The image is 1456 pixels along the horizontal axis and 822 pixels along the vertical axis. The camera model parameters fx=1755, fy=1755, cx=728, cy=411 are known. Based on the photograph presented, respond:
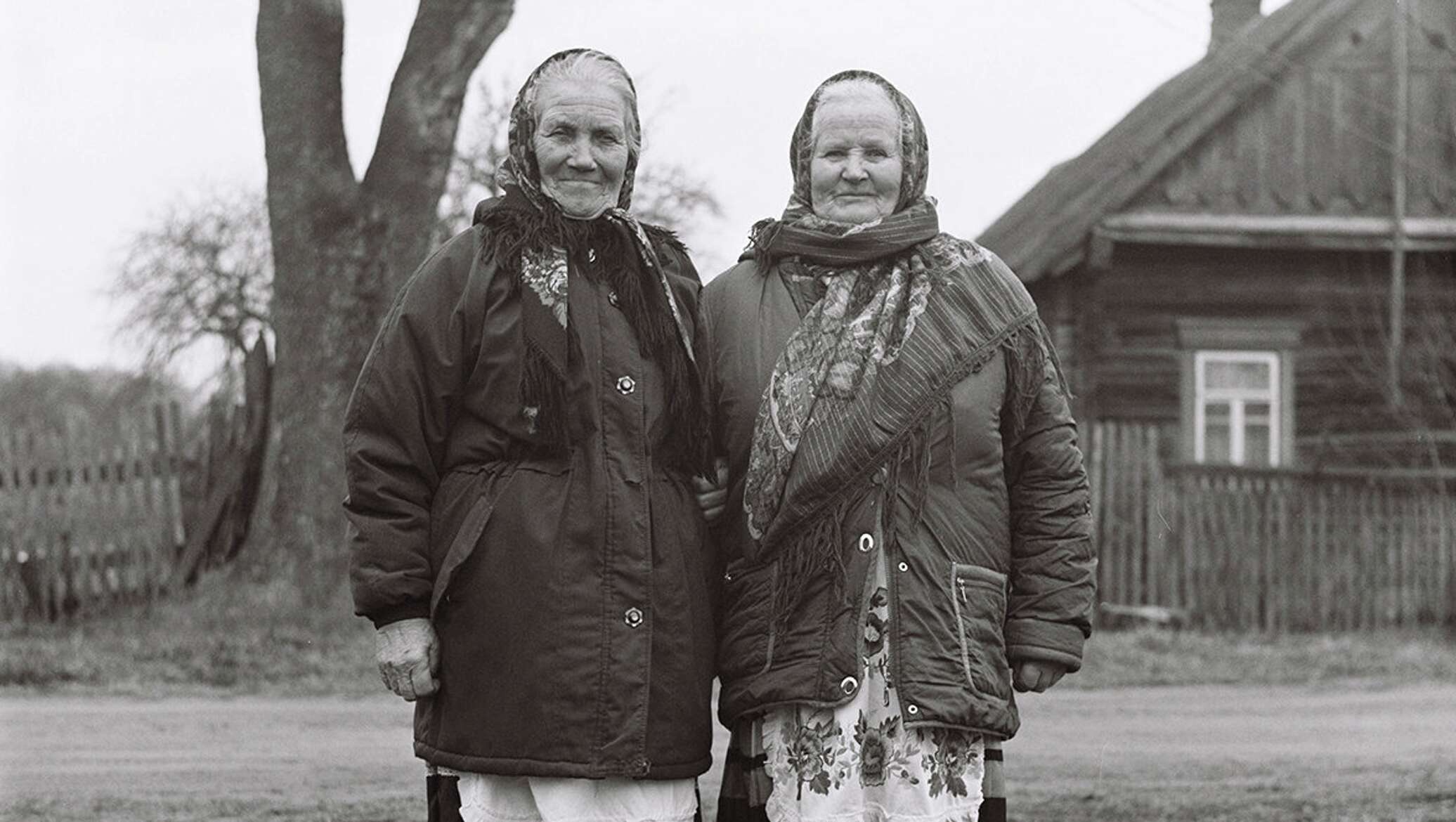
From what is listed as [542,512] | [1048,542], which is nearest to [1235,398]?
[1048,542]

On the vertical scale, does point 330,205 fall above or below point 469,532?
above

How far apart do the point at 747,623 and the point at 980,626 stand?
1.36ft

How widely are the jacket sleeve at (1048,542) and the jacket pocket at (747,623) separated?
451mm

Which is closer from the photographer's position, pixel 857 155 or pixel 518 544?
pixel 518 544

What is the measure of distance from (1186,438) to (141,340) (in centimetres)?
1758

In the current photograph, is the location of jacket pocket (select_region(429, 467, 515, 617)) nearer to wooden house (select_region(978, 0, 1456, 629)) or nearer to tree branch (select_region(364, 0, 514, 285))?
tree branch (select_region(364, 0, 514, 285))

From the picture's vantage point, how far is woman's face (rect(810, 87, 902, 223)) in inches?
127

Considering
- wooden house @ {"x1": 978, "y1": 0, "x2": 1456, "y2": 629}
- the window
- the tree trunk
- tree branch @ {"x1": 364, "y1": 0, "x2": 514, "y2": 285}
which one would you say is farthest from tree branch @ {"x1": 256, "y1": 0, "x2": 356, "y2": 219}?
the window

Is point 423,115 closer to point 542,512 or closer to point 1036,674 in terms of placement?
point 542,512

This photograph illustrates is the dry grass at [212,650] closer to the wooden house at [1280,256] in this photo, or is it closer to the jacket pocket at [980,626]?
the jacket pocket at [980,626]

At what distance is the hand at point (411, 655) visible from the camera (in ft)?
9.98

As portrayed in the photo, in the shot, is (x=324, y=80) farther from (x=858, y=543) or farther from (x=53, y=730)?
(x=858, y=543)

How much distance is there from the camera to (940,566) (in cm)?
308

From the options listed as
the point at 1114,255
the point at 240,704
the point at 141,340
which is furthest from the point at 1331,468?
the point at 141,340
